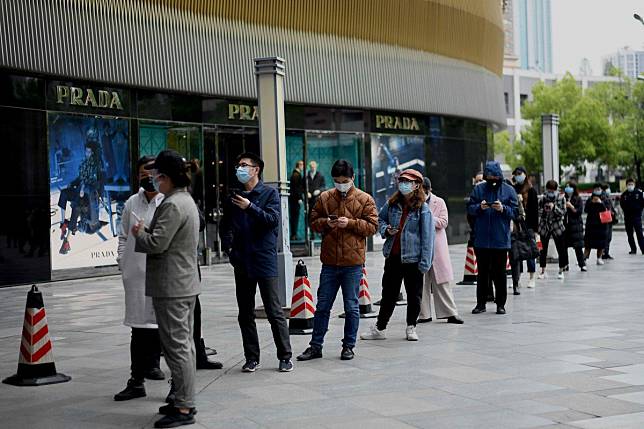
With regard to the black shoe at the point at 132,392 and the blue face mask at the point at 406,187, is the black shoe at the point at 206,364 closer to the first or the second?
the black shoe at the point at 132,392

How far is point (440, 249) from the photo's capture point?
12094 millimetres

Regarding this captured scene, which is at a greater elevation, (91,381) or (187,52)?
(187,52)

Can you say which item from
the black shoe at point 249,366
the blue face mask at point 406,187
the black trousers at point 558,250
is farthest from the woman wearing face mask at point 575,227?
the black shoe at point 249,366

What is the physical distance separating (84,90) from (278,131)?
30.0 feet

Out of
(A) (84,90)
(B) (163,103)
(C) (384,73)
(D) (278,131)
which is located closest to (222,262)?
(B) (163,103)

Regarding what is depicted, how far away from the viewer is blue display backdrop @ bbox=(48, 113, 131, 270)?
20000mm

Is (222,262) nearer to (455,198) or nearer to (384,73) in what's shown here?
(384,73)

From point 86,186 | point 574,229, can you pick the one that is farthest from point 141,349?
point 86,186

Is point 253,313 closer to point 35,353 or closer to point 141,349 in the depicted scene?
point 141,349

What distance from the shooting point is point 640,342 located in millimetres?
10016

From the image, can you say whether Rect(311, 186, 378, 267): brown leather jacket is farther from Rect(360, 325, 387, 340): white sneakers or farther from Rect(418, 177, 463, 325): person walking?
Rect(418, 177, 463, 325): person walking

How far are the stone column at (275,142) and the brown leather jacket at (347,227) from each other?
10.1 feet

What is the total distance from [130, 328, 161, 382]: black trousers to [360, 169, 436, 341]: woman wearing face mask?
3.19 m

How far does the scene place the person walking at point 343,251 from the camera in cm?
941
